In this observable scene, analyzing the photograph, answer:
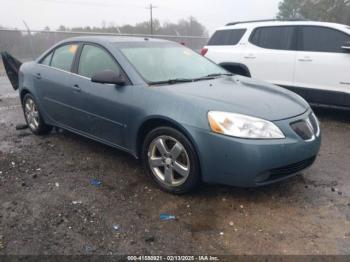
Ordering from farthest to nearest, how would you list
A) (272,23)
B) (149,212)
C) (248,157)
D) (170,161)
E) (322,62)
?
(272,23), (322,62), (170,161), (149,212), (248,157)

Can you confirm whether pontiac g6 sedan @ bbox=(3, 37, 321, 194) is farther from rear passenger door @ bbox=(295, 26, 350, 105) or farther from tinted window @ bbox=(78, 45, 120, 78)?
rear passenger door @ bbox=(295, 26, 350, 105)

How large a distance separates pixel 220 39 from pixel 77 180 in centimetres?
522

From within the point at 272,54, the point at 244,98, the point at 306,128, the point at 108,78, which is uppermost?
the point at 108,78

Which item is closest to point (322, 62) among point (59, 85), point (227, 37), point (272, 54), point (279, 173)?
point (272, 54)

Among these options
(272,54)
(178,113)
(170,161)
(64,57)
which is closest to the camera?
(178,113)

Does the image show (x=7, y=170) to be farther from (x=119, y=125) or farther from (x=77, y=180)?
(x=119, y=125)

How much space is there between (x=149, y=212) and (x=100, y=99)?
152 cm

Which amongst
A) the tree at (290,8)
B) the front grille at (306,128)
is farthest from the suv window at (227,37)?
the tree at (290,8)

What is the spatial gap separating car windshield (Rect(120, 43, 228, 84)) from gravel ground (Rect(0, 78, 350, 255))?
3.81 ft

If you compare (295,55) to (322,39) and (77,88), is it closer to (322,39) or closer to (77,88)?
(322,39)

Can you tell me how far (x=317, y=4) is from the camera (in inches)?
1385

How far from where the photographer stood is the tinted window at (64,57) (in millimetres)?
4889

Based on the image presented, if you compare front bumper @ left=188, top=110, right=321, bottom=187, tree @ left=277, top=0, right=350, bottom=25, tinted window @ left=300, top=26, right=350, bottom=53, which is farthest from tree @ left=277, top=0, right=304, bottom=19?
front bumper @ left=188, top=110, right=321, bottom=187

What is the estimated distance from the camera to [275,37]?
7.20m
